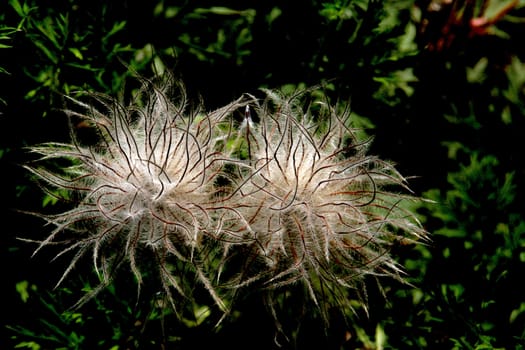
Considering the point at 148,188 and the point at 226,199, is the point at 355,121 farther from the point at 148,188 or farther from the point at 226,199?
the point at 148,188

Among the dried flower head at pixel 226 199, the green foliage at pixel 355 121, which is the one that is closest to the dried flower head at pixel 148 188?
the dried flower head at pixel 226 199

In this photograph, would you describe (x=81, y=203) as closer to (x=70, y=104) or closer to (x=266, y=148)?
(x=266, y=148)

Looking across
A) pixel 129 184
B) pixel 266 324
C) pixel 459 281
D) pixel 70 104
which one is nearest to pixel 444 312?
pixel 459 281

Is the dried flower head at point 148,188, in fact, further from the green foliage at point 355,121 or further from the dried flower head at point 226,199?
the green foliage at point 355,121

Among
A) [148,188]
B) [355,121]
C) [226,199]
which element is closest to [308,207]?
[226,199]

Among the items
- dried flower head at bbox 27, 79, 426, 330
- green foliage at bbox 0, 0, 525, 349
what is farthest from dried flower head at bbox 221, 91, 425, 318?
green foliage at bbox 0, 0, 525, 349

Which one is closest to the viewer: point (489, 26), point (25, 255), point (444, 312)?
point (444, 312)

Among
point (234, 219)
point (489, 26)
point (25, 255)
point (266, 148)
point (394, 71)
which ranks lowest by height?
point (234, 219)

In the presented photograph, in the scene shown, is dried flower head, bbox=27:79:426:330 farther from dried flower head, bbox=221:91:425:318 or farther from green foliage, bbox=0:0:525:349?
green foliage, bbox=0:0:525:349
